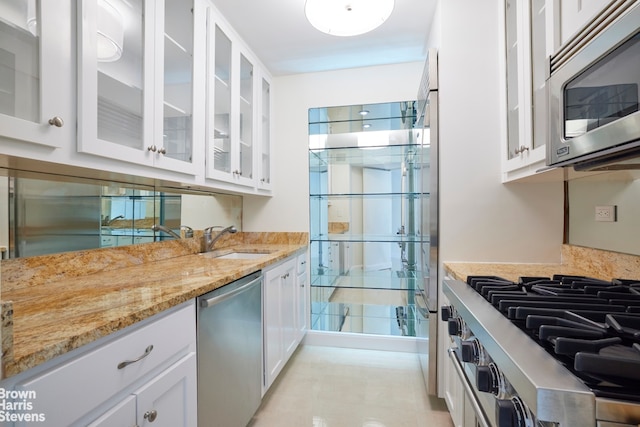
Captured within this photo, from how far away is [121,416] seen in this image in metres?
0.77

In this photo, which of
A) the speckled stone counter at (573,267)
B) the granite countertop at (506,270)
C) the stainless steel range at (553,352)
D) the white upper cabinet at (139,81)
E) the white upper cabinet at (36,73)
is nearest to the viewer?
the stainless steel range at (553,352)

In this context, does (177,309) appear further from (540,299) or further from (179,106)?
(540,299)

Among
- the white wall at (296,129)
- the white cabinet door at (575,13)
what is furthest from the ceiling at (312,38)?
the white cabinet door at (575,13)

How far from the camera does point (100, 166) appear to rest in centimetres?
109

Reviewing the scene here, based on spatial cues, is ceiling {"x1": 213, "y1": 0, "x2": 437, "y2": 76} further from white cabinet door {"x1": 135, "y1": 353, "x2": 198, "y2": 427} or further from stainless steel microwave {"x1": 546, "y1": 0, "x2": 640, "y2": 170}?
white cabinet door {"x1": 135, "y1": 353, "x2": 198, "y2": 427}

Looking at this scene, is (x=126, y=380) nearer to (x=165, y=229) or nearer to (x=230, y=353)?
(x=230, y=353)

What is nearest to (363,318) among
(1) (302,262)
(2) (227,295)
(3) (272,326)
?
(1) (302,262)

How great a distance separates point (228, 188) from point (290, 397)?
1.45m

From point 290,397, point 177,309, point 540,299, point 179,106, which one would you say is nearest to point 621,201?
point 540,299

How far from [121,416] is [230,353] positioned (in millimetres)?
575

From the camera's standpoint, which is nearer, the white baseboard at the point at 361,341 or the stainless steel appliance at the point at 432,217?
the stainless steel appliance at the point at 432,217

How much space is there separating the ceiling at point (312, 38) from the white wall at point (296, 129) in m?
0.10

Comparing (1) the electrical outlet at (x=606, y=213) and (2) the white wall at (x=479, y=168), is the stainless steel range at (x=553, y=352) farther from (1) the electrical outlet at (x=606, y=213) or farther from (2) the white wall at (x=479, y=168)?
(2) the white wall at (x=479, y=168)

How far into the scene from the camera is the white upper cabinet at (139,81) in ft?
3.40
